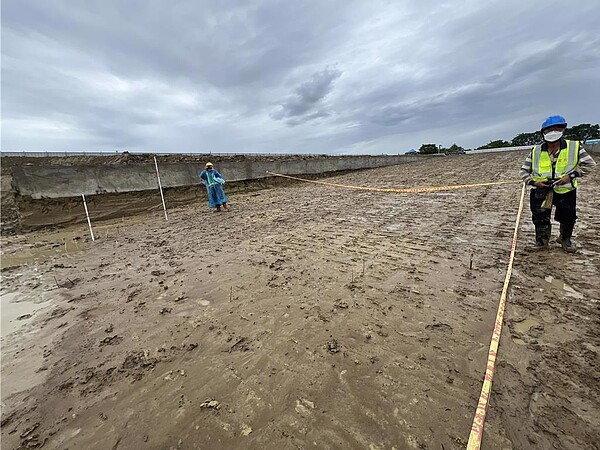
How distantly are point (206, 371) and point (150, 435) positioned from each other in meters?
0.51

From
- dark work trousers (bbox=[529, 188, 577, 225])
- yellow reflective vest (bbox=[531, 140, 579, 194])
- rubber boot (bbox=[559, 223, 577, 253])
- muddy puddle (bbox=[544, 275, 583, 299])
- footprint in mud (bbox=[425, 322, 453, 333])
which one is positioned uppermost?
yellow reflective vest (bbox=[531, 140, 579, 194])

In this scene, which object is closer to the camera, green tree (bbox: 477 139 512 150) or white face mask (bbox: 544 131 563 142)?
white face mask (bbox: 544 131 563 142)

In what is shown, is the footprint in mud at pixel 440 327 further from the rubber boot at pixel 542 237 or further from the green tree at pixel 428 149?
the green tree at pixel 428 149

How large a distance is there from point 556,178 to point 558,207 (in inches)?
17.0

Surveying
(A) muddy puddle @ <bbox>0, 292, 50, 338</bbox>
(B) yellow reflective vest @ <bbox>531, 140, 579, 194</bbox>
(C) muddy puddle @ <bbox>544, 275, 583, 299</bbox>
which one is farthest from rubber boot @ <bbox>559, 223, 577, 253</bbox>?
(A) muddy puddle @ <bbox>0, 292, 50, 338</bbox>

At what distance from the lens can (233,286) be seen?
3516 mm

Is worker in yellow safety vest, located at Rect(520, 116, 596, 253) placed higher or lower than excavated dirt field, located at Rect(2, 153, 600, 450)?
higher

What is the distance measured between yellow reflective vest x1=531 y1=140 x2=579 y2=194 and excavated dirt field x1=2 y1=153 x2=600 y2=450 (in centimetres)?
96

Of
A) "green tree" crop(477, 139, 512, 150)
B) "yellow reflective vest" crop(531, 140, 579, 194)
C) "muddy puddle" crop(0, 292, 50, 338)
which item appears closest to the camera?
"muddy puddle" crop(0, 292, 50, 338)

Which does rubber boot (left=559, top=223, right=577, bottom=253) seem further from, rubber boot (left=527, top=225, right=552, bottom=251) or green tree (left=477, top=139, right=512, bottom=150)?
green tree (left=477, top=139, right=512, bottom=150)

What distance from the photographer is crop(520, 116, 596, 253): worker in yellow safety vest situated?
3938mm

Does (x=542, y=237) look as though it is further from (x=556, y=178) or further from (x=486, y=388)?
(x=486, y=388)

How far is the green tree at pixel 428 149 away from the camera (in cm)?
5125

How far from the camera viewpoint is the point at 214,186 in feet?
31.1
